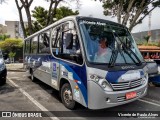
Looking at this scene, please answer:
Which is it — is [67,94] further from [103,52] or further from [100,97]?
[103,52]

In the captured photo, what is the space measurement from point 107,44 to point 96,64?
81 cm

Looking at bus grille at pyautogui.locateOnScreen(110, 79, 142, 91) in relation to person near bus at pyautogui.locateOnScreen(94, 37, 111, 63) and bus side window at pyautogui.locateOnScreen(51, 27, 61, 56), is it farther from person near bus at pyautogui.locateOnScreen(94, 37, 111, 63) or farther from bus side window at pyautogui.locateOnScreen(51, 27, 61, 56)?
bus side window at pyautogui.locateOnScreen(51, 27, 61, 56)

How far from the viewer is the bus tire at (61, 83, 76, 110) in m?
6.12

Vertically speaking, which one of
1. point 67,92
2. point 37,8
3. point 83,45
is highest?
point 37,8

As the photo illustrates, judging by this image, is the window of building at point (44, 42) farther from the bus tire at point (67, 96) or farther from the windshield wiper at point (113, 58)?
the windshield wiper at point (113, 58)

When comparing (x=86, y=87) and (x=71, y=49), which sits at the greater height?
(x=71, y=49)

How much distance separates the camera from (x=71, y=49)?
5984 millimetres

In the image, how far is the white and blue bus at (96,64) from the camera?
17.0 ft

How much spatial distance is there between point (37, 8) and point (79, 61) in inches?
1009

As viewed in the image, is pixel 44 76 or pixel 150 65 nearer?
pixel 44 76

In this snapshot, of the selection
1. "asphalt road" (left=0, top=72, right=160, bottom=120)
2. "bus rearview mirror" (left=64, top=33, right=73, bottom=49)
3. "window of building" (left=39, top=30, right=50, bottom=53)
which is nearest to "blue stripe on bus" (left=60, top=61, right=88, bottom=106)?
"bus rearview mirror" (left=64, top=33, right=73, bottom=49)

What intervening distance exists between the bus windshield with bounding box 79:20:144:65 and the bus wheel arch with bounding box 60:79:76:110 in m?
1.32

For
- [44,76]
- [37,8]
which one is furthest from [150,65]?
[37,8]

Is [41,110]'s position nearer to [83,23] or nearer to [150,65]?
[83,23]
